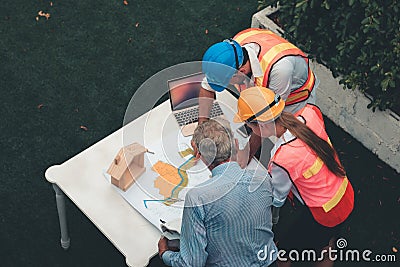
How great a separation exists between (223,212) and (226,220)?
0.15 ft

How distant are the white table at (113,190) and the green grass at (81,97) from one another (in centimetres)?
54

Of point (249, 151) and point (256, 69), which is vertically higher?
point (256, 69)

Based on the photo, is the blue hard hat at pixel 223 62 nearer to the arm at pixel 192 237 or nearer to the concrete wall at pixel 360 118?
the arm at pixel 192 237

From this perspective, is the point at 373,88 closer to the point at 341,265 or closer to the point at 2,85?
the point at 341,265

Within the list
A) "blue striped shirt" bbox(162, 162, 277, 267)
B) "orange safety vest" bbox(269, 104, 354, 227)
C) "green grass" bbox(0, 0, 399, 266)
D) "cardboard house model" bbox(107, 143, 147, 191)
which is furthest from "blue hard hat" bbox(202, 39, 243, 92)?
"green grass" bbox(0, 0, 399, 266)

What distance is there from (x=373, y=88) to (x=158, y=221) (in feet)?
6.73

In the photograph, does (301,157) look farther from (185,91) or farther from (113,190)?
(113,190)

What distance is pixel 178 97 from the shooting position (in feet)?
12.9

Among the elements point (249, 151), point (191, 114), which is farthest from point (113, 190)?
point (249, 151)

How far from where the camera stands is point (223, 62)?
11.8ft

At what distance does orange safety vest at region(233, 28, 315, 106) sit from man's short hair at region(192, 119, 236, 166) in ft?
2.46

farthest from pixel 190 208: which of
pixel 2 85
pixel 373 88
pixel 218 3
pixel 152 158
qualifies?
pixel 218 3

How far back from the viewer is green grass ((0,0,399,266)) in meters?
4.48

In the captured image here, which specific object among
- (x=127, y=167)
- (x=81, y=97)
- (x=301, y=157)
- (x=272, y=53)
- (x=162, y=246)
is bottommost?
(x=81, y=97)
